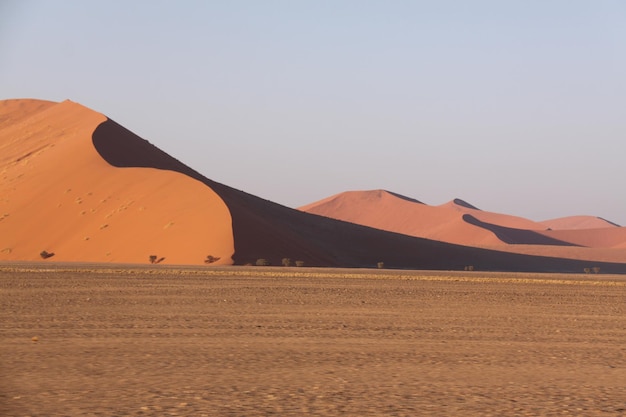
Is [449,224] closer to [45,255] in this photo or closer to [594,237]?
[594,237]

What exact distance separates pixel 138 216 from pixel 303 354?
51461 mm

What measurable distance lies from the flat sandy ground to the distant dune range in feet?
100

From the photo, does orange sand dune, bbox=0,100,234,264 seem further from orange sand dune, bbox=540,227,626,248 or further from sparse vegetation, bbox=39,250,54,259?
orange sand dune, bbox=540,227,626,248

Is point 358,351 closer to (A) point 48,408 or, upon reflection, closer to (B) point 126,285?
(A) point 48,408

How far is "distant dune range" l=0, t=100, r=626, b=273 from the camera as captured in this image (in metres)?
60.2

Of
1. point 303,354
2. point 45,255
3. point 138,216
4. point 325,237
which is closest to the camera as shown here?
point 303,354

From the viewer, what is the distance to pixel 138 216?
214ft

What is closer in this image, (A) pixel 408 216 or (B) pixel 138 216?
(B) pixel 138 216

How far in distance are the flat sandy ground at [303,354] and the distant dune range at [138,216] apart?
30485mm

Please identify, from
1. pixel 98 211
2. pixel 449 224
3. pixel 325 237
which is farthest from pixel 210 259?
pixel 449 224

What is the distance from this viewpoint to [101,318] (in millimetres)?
20438

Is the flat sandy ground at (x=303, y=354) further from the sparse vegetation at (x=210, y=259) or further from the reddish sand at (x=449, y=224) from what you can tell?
the reddish sand at (x=449, y=224)

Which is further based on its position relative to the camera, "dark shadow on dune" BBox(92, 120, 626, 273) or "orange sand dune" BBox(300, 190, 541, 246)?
"orange sand dune" BBox(300, 190, 541, 246)

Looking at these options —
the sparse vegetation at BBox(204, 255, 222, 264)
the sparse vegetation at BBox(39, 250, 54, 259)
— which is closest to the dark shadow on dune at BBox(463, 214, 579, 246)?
the sparse vegetation at BBox(39, 250, 54, 259)
